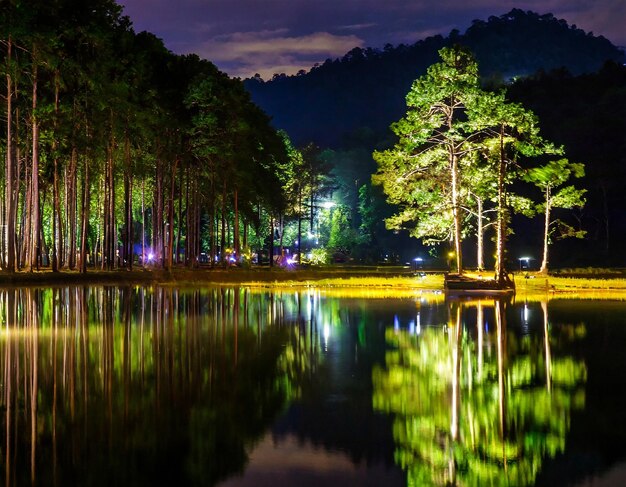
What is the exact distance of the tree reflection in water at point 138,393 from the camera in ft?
33.4

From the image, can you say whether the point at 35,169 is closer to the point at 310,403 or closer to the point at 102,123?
the point at 102,123

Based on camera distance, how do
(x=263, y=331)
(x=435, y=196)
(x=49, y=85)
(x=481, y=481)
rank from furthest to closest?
(x=49, y=85), (x=435, y=196), (x=263, y=331), (x=481, y=481)

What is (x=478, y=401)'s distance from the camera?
13992 millimetres

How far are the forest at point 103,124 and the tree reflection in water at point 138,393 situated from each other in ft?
90.9

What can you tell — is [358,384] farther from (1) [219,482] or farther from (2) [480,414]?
(1) [219,482]

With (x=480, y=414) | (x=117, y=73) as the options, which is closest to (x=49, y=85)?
(x=117, y=73)

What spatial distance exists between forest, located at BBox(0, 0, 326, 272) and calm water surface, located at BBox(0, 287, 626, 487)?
28.8m

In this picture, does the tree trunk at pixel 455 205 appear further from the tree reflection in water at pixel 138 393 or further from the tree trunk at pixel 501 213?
the tree reflection in water at pixel 138 393

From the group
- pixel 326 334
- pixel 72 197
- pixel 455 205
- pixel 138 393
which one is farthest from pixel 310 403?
pixel 72 197

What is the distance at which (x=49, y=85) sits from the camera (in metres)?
57.2

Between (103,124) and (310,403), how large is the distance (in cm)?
5012

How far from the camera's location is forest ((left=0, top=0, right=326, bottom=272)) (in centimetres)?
5294

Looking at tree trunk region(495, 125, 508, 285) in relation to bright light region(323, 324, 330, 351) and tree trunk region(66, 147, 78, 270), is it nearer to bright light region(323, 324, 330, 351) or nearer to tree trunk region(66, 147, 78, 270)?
bright light region(323, 324, 330, 351)

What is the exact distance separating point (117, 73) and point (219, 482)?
184 ft
